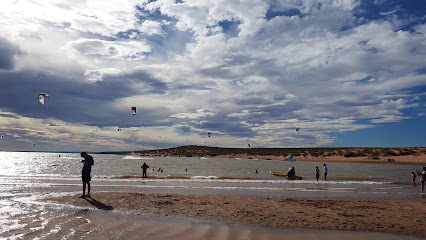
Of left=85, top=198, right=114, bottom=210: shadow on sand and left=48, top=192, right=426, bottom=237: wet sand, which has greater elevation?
left=85, top=198, right=114, bottom=210: shadow on sand

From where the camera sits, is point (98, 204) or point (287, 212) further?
point (98, 204)

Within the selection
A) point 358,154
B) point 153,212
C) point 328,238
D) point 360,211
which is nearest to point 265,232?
point 328,238

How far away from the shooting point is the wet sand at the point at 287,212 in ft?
31.4

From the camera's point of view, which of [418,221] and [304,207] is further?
[304,207]

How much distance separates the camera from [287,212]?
38.1 ft

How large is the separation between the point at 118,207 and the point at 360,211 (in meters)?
10.5

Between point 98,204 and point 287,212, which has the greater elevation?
point 98,204

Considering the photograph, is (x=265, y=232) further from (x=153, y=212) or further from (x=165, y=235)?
(x=153, y=212)

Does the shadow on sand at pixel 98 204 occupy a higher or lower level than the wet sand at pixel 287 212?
higher

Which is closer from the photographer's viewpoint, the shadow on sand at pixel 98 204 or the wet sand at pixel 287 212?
the wet sand at pixel 287 212

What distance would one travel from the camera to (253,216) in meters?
10.7

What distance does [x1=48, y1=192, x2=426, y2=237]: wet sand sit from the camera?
958 cm

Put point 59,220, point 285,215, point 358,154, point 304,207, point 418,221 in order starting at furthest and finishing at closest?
point 358,154, point 304,207, point 285,215, point 418,221, point 59,220

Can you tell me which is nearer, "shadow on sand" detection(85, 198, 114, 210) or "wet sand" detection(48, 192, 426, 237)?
"wet sand" detection(48, 192, 426, 237)
